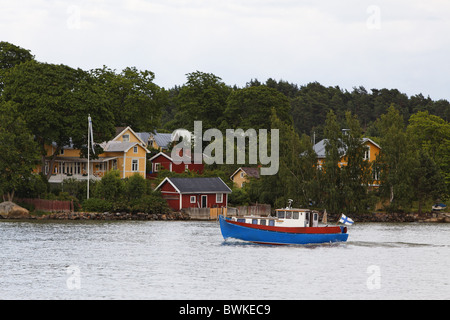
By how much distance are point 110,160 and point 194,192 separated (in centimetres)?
1870

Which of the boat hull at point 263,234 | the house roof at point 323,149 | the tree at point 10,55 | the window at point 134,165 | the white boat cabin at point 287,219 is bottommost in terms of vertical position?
the boat hull at point 263,234

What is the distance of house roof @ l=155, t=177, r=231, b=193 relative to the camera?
85.1 m

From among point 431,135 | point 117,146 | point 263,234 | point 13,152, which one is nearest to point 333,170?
point 431,135

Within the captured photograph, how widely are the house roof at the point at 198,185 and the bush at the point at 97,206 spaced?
8.02 m

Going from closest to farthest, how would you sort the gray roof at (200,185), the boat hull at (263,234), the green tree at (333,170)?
the boat hull at (263,234)
the green tree at (333,170)
the gray roof at (200,185)

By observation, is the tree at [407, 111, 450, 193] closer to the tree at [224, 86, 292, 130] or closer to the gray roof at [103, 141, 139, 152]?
the tree at [224, 86, 292, 130]

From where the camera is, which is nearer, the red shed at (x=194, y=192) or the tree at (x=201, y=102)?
the red shed at (x=194, y=192)

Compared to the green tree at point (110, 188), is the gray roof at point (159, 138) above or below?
above

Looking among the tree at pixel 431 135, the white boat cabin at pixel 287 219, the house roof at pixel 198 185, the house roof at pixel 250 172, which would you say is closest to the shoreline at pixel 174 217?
the house roof at pixel 198 185

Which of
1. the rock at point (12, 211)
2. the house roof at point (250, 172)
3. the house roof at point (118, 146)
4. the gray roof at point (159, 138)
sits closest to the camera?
the rock at point (12, 211)

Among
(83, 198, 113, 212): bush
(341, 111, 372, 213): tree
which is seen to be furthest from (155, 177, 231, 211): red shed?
(341, 111, 372, 213): tree

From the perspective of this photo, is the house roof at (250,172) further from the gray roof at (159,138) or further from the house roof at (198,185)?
the gray roof at (159,138)

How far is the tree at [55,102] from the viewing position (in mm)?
83500
